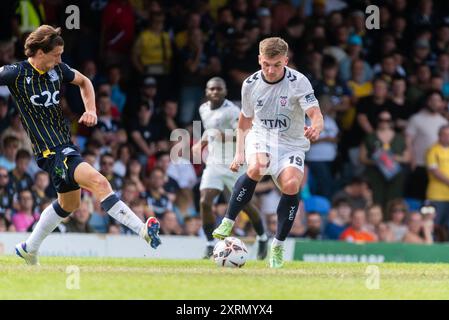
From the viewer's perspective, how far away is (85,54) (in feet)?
68.5

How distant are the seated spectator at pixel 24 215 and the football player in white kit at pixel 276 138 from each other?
6.08 m

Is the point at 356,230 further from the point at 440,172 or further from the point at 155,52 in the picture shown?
the point at 155,52

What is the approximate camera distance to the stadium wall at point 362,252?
18734 millimetres

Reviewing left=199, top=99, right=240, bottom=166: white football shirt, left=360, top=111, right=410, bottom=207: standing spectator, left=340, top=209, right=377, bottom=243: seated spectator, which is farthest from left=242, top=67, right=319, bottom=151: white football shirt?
left=360, top=111, right=410, bottom=207: standing spectator

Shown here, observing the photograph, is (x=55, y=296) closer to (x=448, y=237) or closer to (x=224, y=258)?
(x=224, y=258)

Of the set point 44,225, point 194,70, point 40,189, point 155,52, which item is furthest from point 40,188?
point 44,225

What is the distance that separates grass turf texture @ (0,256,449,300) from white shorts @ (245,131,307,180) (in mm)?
1064

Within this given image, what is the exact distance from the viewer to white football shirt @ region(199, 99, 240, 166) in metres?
16.6

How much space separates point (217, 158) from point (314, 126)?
4.62 metres

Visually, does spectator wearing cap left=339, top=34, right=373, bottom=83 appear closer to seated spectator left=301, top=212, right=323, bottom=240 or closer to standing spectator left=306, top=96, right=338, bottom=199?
standing spectator left=306, top=96, right=338, bottom=199

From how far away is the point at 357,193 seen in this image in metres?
21.1

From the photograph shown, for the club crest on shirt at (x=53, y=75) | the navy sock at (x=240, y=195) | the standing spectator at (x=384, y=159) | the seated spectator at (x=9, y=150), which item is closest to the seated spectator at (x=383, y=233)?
the standing spectator at (x=384, y=159)

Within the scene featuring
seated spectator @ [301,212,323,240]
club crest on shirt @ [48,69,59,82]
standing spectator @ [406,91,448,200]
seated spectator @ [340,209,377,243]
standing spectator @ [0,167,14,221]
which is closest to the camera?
club crest on shirt @ [48,69,59,82]

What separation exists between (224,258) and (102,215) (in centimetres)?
623
